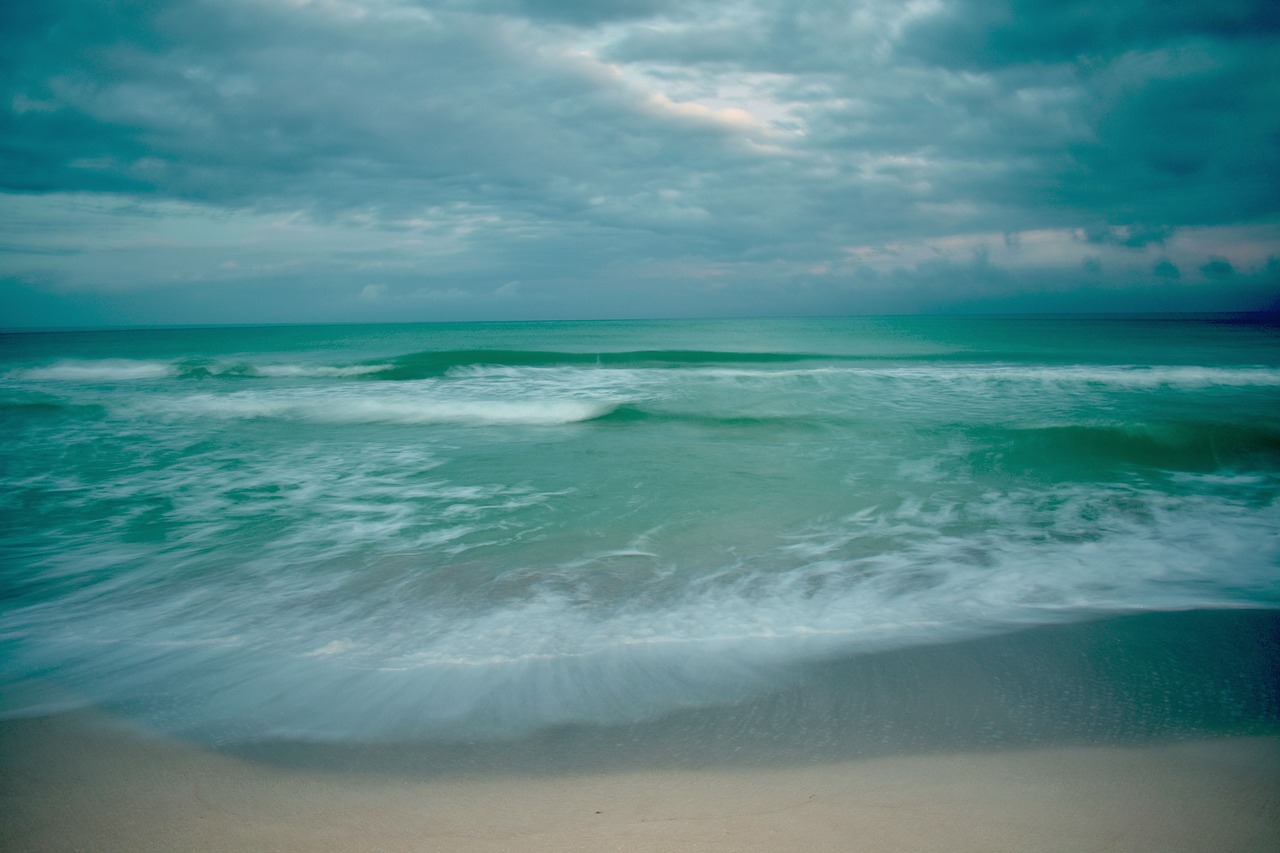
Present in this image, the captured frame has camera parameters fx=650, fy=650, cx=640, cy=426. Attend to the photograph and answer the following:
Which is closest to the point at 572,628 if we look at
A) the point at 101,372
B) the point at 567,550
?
the point at 567,550

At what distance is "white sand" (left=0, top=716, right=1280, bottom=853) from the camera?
2059 mm

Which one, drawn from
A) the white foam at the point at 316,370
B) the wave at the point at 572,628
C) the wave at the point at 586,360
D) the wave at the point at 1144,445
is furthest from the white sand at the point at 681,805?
the white foam at the point at 316,370

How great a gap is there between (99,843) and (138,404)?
17.5 m

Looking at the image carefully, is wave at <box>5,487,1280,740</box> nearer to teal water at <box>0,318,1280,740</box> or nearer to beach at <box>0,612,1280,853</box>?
teal water at <box>0,318,1280,740</box>

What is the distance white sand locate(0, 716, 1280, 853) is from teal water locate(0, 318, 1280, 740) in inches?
15.2

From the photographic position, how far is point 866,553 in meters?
5.08

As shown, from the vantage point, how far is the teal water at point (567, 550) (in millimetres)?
3213

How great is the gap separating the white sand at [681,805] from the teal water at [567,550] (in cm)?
39

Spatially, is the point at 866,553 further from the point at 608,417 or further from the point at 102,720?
the point at 608,417

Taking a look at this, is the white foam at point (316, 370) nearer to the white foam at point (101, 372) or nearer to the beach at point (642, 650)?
the white foam at point (101, 372)

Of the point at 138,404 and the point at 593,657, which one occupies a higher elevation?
the point at 138,404

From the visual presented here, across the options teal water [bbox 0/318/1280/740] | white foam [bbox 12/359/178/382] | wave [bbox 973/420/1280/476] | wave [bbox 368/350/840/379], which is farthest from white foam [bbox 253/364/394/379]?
wave [bbox 973/420/1280/476]

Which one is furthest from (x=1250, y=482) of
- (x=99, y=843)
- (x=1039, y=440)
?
(x=99, y=843)

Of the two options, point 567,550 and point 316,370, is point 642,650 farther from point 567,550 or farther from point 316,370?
point 316,370
